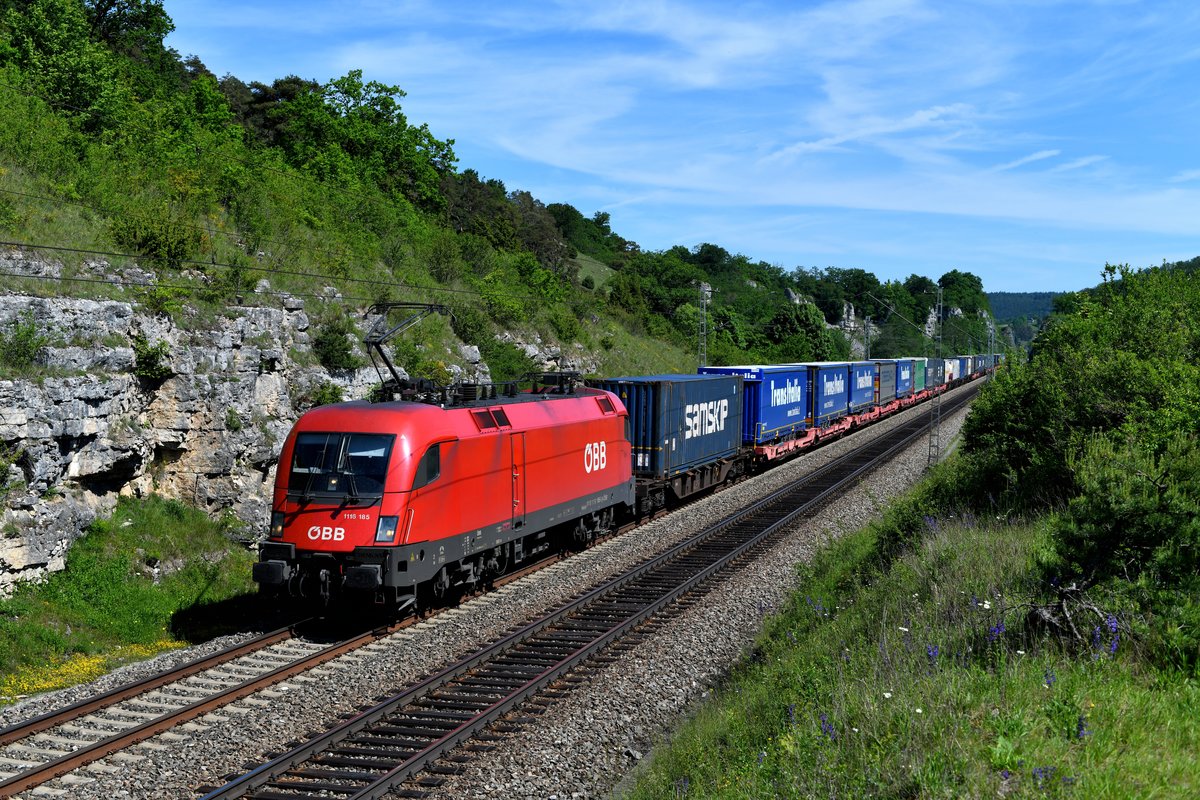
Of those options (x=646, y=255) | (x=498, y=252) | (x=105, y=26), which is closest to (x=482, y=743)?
(x=498, y=252)

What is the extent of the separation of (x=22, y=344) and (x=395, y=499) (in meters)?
7.44

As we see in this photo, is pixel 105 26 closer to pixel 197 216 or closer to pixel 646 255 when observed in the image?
pixel 197 216

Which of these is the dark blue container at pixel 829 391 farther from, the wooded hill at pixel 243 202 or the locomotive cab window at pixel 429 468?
the locomotive cab window at pixel 429 468

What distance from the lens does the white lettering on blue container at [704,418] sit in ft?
78.7

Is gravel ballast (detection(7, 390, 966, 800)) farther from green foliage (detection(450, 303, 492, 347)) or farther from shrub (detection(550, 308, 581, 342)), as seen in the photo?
shrub (detection(550, 308, 581, 342))

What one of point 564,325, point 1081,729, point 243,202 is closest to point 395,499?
point 1081,729

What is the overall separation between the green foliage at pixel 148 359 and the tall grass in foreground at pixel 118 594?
95.9 inches

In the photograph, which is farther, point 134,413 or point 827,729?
point 134,413

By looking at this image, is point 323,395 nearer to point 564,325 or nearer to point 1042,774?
point 1042,774

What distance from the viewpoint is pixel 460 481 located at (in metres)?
13.8

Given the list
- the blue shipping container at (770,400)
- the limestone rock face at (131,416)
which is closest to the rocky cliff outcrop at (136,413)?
the limestone rock face at (131,416)

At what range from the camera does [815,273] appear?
174 metres

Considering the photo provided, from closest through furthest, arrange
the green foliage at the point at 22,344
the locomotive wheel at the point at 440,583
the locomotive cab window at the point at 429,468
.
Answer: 1. the locomotive cab window at the point at 429,468
2. the locomotive wheel at the point at 440,583
3. the green foliage at the point at 22,344

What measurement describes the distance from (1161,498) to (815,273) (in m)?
172
